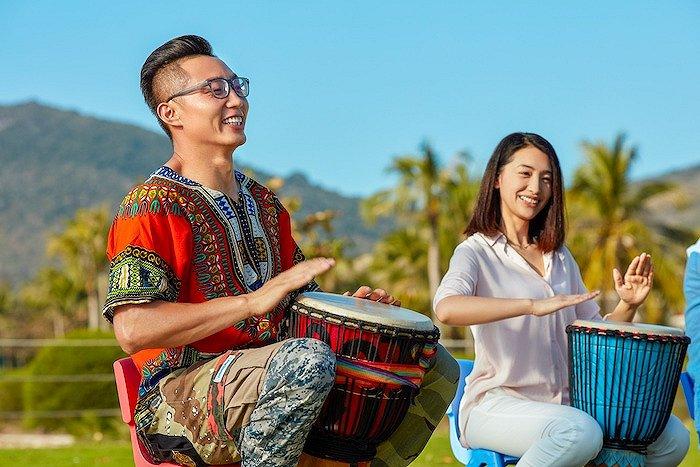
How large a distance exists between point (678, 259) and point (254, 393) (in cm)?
3475

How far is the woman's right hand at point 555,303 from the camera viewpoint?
378cm

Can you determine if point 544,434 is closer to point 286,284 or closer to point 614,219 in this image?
point 286,284

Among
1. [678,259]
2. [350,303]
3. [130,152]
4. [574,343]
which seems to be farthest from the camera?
[130,152]

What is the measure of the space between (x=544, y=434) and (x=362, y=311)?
1.00 meters

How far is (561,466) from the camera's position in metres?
3.81

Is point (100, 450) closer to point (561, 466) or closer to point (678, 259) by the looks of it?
point (561, 466)

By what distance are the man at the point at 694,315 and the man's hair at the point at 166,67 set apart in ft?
7.31

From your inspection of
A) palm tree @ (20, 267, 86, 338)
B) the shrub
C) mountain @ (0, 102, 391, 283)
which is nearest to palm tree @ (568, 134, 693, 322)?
the shrub

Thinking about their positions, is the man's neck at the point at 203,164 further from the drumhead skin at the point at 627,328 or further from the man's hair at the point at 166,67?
the drumhead skin at the point at 627,328

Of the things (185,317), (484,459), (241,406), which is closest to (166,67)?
(185,317)

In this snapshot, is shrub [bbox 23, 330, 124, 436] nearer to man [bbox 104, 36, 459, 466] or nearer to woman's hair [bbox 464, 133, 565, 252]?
woman's hair [bbox 464, 133, 565, 252]

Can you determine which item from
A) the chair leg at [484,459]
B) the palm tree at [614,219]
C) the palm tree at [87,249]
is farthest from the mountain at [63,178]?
the chair leg at [484,459]

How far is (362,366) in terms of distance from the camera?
10.6 ft

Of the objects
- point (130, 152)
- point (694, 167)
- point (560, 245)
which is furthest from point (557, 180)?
point (130, 152)
